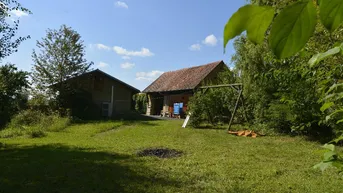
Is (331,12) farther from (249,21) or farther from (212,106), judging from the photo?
(212,106)

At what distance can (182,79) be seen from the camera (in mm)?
30578

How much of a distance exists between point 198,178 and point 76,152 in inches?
189

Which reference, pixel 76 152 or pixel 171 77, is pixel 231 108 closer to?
pixel 76 152

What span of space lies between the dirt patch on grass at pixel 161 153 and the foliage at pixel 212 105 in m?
7.22

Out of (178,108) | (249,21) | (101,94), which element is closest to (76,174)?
(249,21)

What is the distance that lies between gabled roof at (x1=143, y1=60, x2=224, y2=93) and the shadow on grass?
19156mm

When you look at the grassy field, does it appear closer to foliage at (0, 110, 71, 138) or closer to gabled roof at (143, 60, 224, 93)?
foliage at (0, 110, 71, 138)

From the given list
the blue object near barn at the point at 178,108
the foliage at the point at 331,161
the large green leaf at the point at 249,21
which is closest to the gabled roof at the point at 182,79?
the blue object near barn at the point at 178,108

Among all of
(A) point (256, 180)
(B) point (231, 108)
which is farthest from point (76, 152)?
(B) point (231, 108)

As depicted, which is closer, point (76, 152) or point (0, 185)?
point (0, 185)

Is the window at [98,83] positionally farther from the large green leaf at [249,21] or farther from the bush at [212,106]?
the large green leaf at [249,21]

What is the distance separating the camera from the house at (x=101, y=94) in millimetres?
25581

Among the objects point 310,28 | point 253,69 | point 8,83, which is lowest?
point 310,28

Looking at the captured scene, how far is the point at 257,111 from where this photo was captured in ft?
45.9
